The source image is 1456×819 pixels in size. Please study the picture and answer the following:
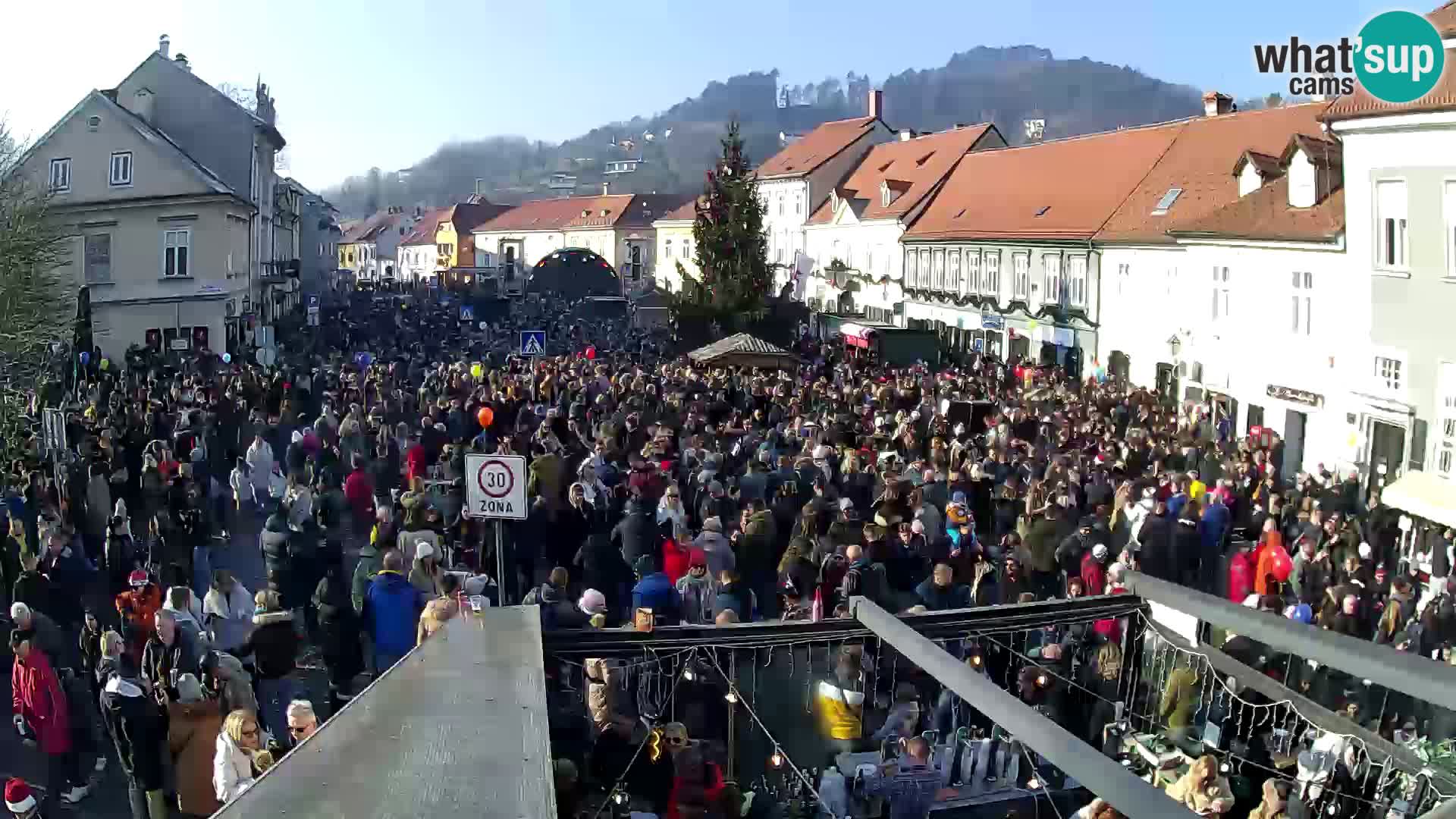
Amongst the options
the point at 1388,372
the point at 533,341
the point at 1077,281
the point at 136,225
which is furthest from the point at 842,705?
the point at 136,225

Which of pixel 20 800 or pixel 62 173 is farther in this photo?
pixel 62 173

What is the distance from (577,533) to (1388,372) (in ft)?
46.7

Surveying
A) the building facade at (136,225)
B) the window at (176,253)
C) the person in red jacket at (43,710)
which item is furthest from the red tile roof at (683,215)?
the person in red jacket at (43,710)

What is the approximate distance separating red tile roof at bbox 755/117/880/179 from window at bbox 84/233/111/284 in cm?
3621

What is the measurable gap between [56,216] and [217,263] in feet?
20.6

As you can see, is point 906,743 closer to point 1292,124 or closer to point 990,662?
point 990,662

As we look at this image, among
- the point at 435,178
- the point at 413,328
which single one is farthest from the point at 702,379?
the point at 435,178

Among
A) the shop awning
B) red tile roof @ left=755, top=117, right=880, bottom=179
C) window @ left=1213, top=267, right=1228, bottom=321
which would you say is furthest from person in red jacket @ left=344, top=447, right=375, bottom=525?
red tile roof @ left=755, top=117, right=880, bottom=179

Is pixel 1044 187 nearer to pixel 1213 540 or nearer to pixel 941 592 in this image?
pixel 1213 540

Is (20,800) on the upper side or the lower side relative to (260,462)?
lower

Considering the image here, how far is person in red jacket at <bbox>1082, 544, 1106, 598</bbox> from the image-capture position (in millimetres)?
11906

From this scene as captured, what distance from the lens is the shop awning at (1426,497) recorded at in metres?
14.3

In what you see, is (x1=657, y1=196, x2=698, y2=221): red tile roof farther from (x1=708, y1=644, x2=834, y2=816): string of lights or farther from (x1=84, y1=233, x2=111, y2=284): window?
(x1=708, y1=644, x2=834, y2=816): string of lights

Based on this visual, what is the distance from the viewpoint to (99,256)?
41.5m
